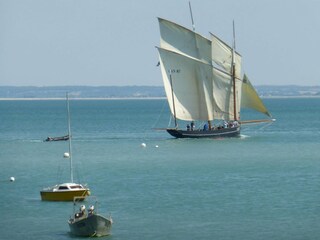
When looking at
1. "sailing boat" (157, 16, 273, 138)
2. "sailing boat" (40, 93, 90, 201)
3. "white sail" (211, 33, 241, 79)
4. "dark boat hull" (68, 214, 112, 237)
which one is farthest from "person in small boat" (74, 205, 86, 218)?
"white sail" (211, 33, 241, 79)

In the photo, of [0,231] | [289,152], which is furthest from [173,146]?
[0,231]

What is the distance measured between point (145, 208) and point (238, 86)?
5875 centimetres

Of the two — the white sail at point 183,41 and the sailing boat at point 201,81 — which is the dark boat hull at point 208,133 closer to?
the sailing boat at point 201,81

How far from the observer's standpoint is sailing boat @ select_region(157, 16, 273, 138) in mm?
119000

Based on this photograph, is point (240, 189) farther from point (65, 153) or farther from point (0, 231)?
point (65, 153)

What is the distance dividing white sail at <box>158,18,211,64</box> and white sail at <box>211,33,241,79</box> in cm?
63

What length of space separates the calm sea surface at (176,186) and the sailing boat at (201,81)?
2.65 m

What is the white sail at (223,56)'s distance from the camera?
121 m

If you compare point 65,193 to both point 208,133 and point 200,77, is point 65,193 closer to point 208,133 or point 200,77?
point 208,133

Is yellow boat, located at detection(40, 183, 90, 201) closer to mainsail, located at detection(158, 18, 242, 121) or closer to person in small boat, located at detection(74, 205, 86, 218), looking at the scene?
person in small boat, located at detection(74, 205, 86, 218)

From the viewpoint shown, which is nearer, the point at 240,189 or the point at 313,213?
the point at 313,213

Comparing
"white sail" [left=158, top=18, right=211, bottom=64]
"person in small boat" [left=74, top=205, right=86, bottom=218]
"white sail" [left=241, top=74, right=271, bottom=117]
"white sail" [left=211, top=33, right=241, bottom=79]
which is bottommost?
"person in small boat" [left=74, top=205, right=86, bottom=218]

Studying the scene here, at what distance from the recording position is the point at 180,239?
175ft

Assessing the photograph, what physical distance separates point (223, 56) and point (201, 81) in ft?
10.9
